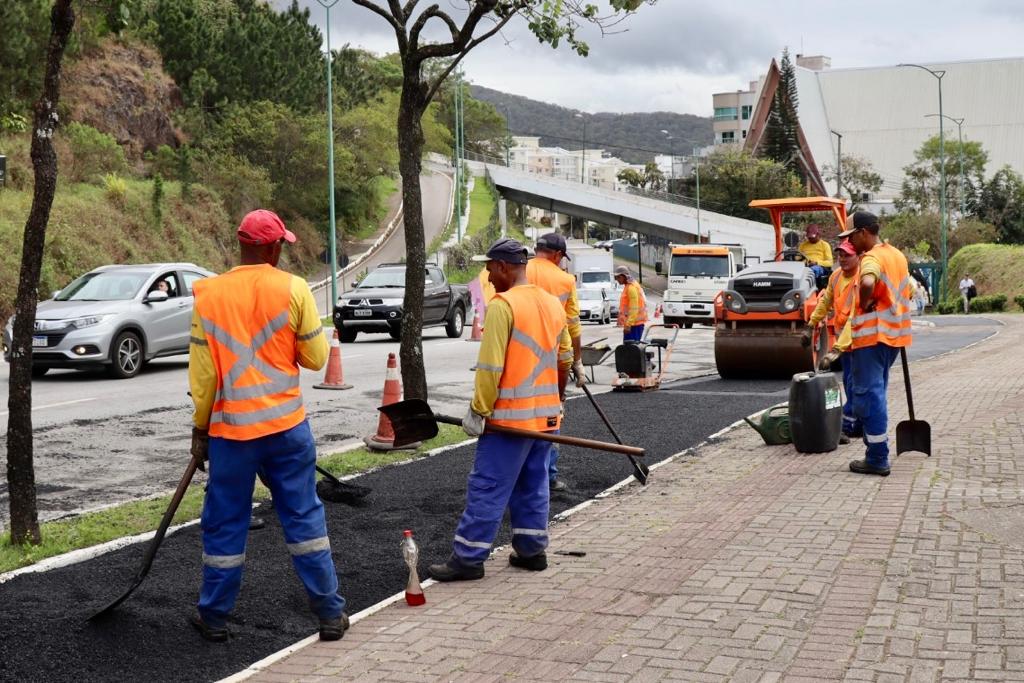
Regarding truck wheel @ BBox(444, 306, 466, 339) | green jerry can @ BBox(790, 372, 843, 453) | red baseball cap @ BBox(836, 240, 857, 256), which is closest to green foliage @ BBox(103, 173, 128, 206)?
truck wheel @ BBox(444, 306, 466, 339)

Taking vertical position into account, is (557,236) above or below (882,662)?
above

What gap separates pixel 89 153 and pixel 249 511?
35278 mm

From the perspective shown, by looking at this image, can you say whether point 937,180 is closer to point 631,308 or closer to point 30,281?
point 631,308

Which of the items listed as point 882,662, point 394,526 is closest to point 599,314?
point 394,526

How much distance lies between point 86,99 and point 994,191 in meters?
56.3

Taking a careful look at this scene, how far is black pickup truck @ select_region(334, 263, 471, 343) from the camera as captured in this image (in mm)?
24797

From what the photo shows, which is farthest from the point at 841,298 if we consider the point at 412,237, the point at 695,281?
the point at 695,281

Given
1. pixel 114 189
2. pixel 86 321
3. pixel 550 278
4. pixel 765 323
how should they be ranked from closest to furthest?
pixel 550 278, pixel 86 321, pixel 765 323, pixel 114 189

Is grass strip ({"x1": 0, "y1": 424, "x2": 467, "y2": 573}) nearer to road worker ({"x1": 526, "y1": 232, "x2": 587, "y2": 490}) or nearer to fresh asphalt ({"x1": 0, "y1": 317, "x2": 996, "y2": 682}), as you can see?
fresh asphalt ({"x1": 0, "y1": 317, "x2": 996, "y2": 682})

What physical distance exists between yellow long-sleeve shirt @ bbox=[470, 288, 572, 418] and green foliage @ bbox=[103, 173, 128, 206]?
107ft

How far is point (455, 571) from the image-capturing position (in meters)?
6.39

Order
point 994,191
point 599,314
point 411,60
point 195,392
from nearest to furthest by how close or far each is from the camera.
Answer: point 195,392, point 411,60, point 599,314, point 994,191

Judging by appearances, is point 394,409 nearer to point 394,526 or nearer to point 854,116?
point 394,526

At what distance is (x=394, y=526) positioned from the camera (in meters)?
7.54
